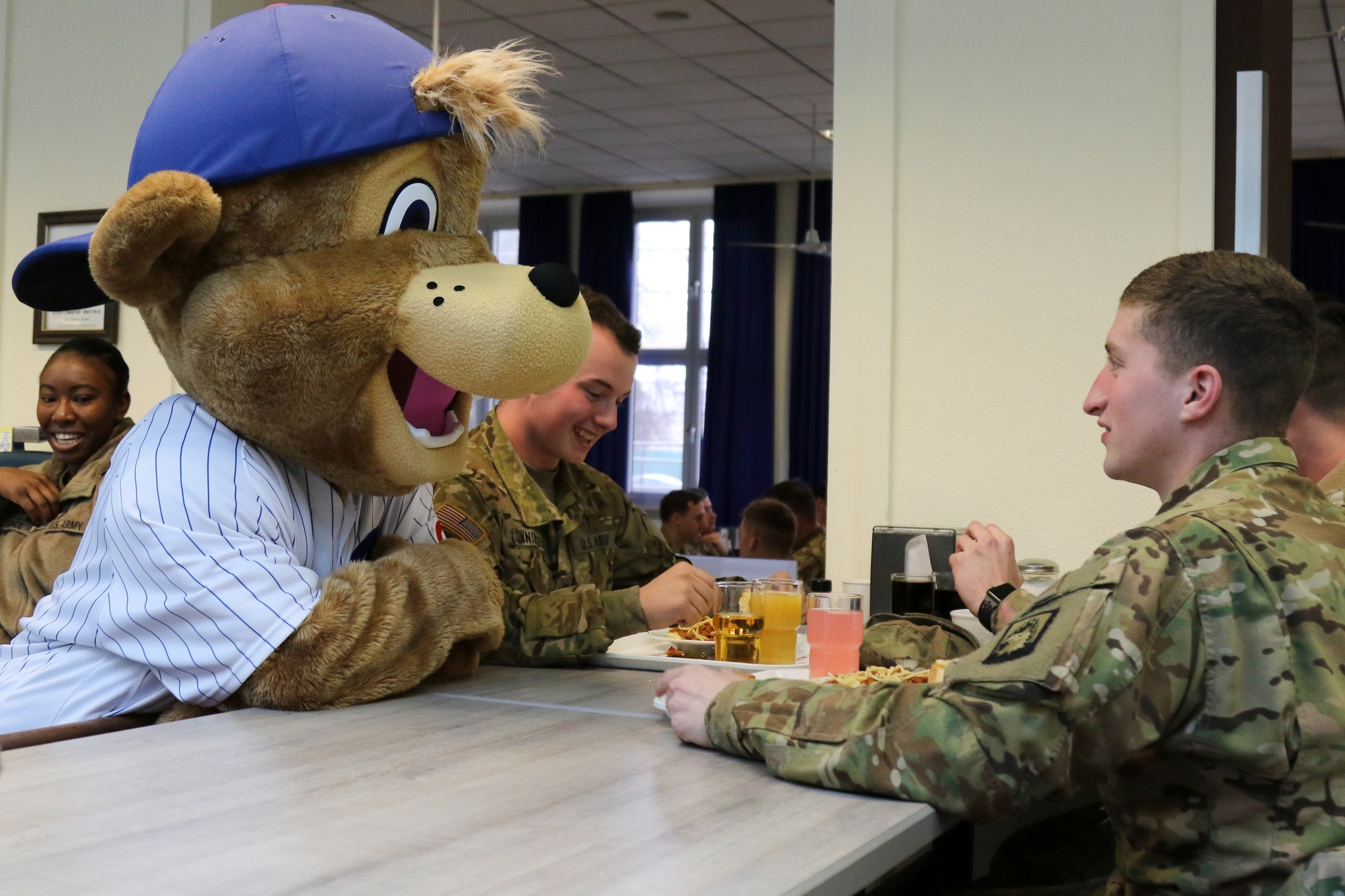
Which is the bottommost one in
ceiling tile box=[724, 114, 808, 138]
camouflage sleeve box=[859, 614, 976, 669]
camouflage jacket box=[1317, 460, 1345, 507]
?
camouflage sleeve box=[859, 614, 976, 669]

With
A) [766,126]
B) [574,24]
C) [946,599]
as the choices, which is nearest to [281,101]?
[946,599]

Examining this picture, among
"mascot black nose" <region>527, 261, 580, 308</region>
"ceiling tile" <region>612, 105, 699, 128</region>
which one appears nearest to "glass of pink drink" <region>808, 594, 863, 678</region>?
"mascot black nose" <region>527, 261, 580, 308</region>

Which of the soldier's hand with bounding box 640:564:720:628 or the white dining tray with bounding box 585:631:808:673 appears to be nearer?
the white dining tray with bounding box 585:631:808:673

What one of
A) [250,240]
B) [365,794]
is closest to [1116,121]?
[250,240]

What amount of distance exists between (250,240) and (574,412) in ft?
3.29

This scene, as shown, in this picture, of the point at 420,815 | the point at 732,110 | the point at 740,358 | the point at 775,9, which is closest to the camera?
the point at 420,815

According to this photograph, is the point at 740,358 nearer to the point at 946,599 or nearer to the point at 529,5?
the point at 529,5

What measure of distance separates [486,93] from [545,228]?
332 inches

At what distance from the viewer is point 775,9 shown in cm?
566

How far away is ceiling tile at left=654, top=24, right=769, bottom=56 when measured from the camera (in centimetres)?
599

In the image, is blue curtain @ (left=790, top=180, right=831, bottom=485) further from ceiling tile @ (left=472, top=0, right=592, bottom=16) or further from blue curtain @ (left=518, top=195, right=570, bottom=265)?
ceiling tile @ (left=472, top=0, right=592, bottom=16)

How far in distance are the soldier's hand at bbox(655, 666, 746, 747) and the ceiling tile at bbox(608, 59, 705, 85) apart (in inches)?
214

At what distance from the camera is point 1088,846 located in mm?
1882

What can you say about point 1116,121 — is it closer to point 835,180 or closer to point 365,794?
point 835,180
